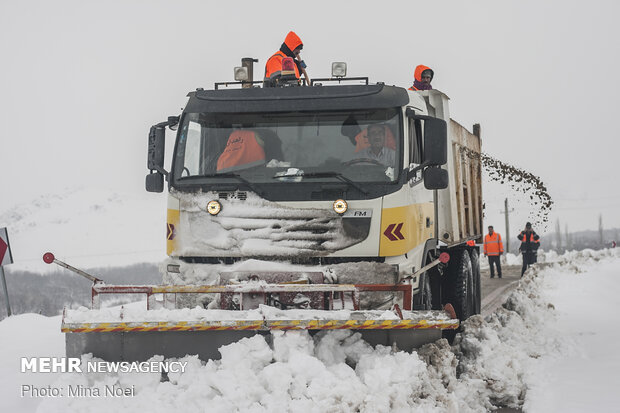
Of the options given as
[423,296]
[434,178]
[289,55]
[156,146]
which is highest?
[289,55]

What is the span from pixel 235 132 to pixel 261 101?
37 centimetres

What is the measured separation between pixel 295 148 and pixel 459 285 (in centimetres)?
389

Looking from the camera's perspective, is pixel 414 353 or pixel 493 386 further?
pixel 493 386

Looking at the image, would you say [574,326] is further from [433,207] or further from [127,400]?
[127,400]

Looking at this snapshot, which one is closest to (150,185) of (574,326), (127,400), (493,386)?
(127,400)

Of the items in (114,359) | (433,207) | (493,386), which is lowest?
(493,386)

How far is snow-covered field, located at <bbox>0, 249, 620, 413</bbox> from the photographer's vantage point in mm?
5285

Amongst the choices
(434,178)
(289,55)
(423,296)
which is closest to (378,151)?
(434,178)

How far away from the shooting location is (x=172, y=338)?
5906 millimetres

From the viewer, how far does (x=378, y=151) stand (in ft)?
22.9

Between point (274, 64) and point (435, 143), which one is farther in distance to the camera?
point (274, 64)

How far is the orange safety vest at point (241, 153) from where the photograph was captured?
705 cm

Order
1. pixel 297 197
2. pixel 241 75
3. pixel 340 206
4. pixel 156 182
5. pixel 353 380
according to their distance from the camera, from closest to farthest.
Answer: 1. pixel 353 380
2. pixel 340 206
3. pixel 297 197
4. pixel 156 182
5. pixel 241 75

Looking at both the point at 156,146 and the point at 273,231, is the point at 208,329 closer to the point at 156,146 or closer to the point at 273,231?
the point at 273,231
